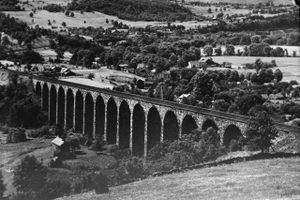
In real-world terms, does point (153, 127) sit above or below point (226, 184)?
below

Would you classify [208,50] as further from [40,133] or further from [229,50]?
[40,133]

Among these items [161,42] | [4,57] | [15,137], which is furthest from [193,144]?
[4,57]

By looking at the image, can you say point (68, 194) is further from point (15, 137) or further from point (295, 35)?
point (295, 35)

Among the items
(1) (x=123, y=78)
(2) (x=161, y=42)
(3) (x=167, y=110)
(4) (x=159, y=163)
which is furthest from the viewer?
(2) (x=161, y=42)

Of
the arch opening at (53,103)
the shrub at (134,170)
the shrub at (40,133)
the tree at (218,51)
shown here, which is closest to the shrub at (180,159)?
the shrub at (134,170)

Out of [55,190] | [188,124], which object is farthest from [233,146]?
[55,190]

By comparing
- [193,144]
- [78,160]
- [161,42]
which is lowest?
[78,160]
